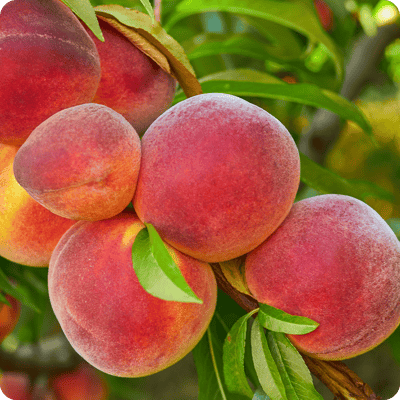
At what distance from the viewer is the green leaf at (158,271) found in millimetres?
371

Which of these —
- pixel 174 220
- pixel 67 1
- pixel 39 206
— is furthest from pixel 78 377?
pixel 67 1

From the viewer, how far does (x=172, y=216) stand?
45 centimetres

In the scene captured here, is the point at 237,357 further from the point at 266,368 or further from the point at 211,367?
the point at 211,367

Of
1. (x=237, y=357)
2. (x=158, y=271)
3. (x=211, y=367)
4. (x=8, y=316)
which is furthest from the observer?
(x=8, y=316)

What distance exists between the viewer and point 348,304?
17.9 inches

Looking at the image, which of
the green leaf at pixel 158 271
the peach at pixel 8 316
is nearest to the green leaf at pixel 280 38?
the green leaf at pixel 158 271

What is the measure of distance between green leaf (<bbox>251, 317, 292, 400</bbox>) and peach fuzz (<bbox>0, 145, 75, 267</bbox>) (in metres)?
0.27

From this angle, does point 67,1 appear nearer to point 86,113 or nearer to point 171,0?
point 86,113

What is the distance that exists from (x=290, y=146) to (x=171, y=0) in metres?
0.65

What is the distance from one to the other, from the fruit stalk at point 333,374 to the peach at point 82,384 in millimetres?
800

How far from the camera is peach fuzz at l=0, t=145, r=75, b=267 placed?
1.72ft

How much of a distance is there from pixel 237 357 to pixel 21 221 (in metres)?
0.31

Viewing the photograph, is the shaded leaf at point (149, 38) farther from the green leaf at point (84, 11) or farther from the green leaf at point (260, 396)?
the green leaf at point (260, 396)

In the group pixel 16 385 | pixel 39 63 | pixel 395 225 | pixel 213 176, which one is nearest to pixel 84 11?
pixel 39 63
